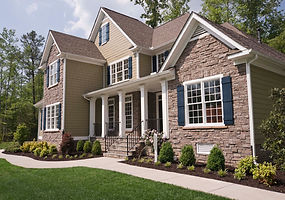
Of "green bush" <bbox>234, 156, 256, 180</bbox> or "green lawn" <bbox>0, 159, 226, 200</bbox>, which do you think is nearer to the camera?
"green lawn" <bbox>0, 159, 226, 200</bbox>

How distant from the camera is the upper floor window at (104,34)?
17250 millimetres

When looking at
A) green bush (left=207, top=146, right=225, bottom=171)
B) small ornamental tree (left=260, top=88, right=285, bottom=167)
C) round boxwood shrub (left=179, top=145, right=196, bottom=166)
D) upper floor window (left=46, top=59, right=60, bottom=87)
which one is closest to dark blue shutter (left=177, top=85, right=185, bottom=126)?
round boxwood shrub (left=179, top=145, right=196, bottom=166)

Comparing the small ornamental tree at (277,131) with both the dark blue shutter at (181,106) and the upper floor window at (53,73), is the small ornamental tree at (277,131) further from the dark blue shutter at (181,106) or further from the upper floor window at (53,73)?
the upper floor window at (53,73)

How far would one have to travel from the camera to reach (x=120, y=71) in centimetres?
1594

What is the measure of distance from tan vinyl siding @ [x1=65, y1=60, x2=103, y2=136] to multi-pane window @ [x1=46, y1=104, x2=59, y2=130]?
1.32 m

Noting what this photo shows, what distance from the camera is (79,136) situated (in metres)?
15.2

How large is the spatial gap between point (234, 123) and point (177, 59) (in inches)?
143

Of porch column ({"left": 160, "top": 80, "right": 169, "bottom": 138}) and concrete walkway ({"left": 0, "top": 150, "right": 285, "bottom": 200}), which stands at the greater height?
porch column ({"left": 160, "top": 80, "right": 169, "bottom": 138})

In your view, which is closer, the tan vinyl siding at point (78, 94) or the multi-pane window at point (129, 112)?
the multi-pane window at point (129, 112)

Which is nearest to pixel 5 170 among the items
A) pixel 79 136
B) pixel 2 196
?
pixel 2 196

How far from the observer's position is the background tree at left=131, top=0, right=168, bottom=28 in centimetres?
2683

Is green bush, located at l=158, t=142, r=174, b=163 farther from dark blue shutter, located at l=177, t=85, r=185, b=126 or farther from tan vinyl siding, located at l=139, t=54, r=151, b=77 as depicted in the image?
tan vinyl siding, located at l=139, t=54, r=151, b=77

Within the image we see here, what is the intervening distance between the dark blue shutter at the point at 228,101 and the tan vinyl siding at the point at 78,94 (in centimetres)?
972

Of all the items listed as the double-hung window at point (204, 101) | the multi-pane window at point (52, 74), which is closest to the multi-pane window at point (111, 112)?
the multi-pane window at point (52, 74)
